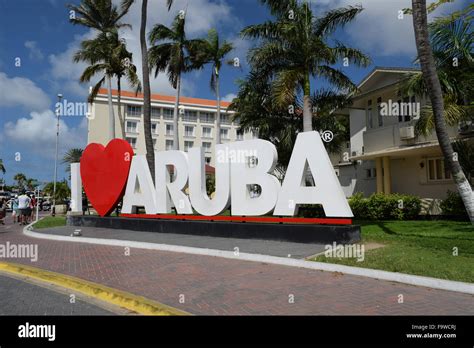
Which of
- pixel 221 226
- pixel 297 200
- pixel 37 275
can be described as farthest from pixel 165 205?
pixel 37 275

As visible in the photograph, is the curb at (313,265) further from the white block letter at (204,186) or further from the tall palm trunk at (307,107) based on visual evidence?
the tall palm trunk at (307,107)

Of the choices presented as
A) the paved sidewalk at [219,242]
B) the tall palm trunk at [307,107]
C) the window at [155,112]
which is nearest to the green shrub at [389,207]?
the tall palm trunk at [307,107]

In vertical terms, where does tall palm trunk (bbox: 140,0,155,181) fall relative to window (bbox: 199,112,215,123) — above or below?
below

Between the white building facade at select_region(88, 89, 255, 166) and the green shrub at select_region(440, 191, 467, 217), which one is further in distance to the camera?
the white building facade at select_region(88, 89, 255, 166)

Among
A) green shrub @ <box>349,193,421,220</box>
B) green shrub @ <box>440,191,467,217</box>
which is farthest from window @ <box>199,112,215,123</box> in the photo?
green shrub @ <box>440,191,467,217</box>

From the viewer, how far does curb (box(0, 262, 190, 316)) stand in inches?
227

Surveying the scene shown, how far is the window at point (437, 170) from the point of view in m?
17.5

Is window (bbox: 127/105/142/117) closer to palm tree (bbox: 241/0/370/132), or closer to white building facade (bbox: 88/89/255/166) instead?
white building facade (bbox: 88/89/255/166)

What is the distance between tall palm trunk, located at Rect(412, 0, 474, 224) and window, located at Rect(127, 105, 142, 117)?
5722cm

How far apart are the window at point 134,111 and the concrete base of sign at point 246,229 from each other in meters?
47.5

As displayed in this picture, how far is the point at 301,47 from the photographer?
15.8 metres

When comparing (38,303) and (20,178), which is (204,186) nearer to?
(38,303)

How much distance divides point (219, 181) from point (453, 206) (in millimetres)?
9066
